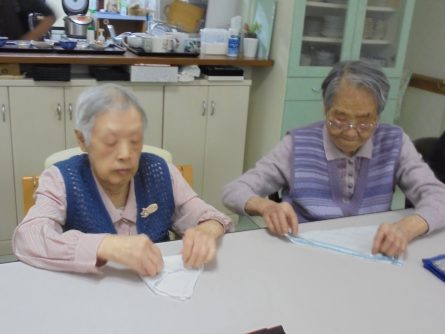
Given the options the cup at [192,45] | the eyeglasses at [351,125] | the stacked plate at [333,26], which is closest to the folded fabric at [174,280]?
the eyeglasses at [351,125]

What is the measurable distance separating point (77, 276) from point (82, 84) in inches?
70.9

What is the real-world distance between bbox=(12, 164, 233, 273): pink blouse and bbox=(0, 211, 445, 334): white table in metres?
0.03

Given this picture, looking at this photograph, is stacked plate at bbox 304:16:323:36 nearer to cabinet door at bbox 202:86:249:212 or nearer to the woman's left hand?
cabinet door at bbox 202:86:249:212

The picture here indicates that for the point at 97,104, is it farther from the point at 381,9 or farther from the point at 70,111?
the point at 381,9

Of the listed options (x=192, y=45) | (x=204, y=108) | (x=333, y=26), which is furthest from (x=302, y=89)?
(x=192, y=45)

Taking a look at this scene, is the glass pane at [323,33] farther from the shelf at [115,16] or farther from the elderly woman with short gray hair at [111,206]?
the shelf at [115,16]

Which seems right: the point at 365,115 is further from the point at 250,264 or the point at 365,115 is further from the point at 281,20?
the point at 281,20

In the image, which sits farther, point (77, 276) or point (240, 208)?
point (240, 208)

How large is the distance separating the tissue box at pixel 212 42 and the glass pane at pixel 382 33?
95cm

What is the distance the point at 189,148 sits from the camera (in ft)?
→ 9.82

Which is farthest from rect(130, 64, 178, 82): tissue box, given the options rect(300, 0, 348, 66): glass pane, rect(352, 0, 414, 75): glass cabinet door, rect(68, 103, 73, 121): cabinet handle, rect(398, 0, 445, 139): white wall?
rect(398, 0, 445, 139): white wall

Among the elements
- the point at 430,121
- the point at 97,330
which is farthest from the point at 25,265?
the point at 430,121

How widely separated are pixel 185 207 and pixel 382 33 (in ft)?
8.13

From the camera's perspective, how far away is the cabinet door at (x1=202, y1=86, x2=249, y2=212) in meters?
2.97
